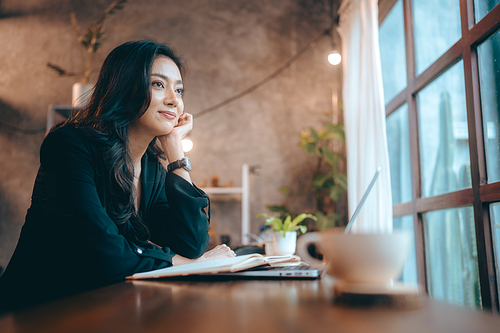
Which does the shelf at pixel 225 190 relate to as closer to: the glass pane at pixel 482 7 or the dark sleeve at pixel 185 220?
the dark sleeve at pixel 185 220

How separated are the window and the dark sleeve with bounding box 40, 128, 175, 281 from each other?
122cm

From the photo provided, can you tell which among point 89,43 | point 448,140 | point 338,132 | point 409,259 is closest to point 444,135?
point 448,140

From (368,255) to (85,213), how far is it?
736 mm

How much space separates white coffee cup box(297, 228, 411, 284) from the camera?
15.7 inches

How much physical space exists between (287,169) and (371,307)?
3.11 m

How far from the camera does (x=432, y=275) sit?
2.00m

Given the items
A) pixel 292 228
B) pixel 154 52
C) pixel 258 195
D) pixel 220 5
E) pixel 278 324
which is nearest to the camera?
pixel 278 324

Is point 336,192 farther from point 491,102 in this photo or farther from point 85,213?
point 85,213

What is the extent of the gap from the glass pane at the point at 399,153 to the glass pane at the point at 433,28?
0.36m

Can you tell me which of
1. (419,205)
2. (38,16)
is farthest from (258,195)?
(38,16)

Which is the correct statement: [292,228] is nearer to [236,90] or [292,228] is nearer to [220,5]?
[236,90]

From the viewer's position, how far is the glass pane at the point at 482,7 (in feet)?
4.70

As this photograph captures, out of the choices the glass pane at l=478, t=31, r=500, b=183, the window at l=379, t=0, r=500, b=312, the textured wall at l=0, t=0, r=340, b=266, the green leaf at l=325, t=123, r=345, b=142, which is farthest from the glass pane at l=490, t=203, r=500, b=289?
the textured wall at l=0, t=0, r=340, b=266

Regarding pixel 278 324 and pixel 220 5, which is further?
pixel 220 5
